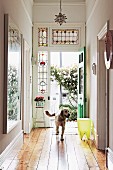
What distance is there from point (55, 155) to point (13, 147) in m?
0.72

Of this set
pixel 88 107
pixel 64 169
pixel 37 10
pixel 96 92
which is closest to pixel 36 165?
pixel 64 169

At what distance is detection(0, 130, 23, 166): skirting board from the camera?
4619 millimetres

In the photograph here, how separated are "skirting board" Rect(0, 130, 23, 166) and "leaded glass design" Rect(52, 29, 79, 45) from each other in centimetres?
349

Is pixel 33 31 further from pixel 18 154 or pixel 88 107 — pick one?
pixel 18 154

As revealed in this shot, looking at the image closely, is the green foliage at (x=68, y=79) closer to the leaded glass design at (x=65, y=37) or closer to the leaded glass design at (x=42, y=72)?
the leaded glass design at (x=42, y=72)

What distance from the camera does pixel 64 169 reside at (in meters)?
4.52

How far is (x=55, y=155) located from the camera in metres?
5.46

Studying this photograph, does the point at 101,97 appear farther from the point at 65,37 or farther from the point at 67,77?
the point at 67,77

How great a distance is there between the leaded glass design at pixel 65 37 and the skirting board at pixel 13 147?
3.49m

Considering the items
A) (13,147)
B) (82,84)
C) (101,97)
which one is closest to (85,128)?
(101,97)

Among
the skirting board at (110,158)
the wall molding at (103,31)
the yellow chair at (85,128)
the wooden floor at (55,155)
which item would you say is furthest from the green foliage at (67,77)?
the skirting board at (110,158)

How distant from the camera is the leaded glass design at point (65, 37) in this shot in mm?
8938

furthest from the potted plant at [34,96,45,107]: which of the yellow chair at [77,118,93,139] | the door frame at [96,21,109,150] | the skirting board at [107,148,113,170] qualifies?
the skirting board at [107,148,113,170]

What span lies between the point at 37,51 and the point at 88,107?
2.18 metres
